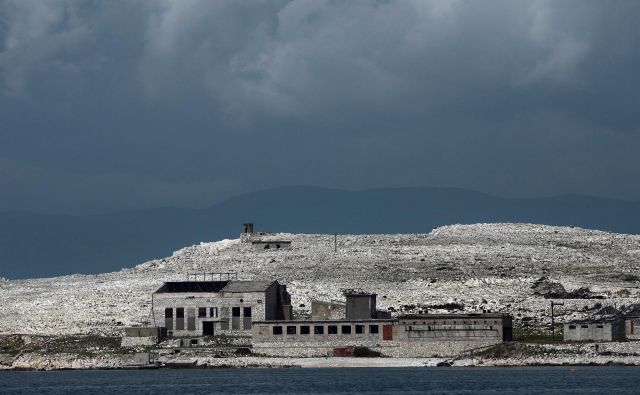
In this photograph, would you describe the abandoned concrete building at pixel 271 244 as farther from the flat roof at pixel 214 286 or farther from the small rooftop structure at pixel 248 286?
the small rooftop structure at pixel 248 286

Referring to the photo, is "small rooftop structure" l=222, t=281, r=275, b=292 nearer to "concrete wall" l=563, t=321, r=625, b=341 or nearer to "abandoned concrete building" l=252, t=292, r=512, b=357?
"abandoned concrete building" l=252, t=292, r=512, b=357

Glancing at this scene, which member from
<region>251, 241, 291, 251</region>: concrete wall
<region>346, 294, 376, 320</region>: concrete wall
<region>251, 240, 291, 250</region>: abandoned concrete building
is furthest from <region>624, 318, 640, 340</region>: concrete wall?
<region>251, 240, 291, 250</region>: abandoned concrete building

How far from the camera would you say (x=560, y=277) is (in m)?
148

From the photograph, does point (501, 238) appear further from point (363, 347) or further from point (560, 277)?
point (363, 347)

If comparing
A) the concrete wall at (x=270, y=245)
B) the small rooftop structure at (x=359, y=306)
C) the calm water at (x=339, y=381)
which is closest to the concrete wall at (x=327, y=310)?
the small rooftop structure at (x=359, y=306)

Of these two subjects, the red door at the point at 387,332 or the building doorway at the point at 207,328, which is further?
the building doorway at the point at 207,328

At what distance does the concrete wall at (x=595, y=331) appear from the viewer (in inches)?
4643

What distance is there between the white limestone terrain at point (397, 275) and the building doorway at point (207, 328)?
6919mm

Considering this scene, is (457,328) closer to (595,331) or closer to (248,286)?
(595,331)

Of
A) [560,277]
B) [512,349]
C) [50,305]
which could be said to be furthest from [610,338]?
[50,305]

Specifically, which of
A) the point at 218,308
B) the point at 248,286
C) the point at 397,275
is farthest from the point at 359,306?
the point at 397,275

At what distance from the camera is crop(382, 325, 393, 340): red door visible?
121475 millimetres

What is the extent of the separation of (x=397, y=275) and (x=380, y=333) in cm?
2686

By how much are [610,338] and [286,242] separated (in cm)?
5407
